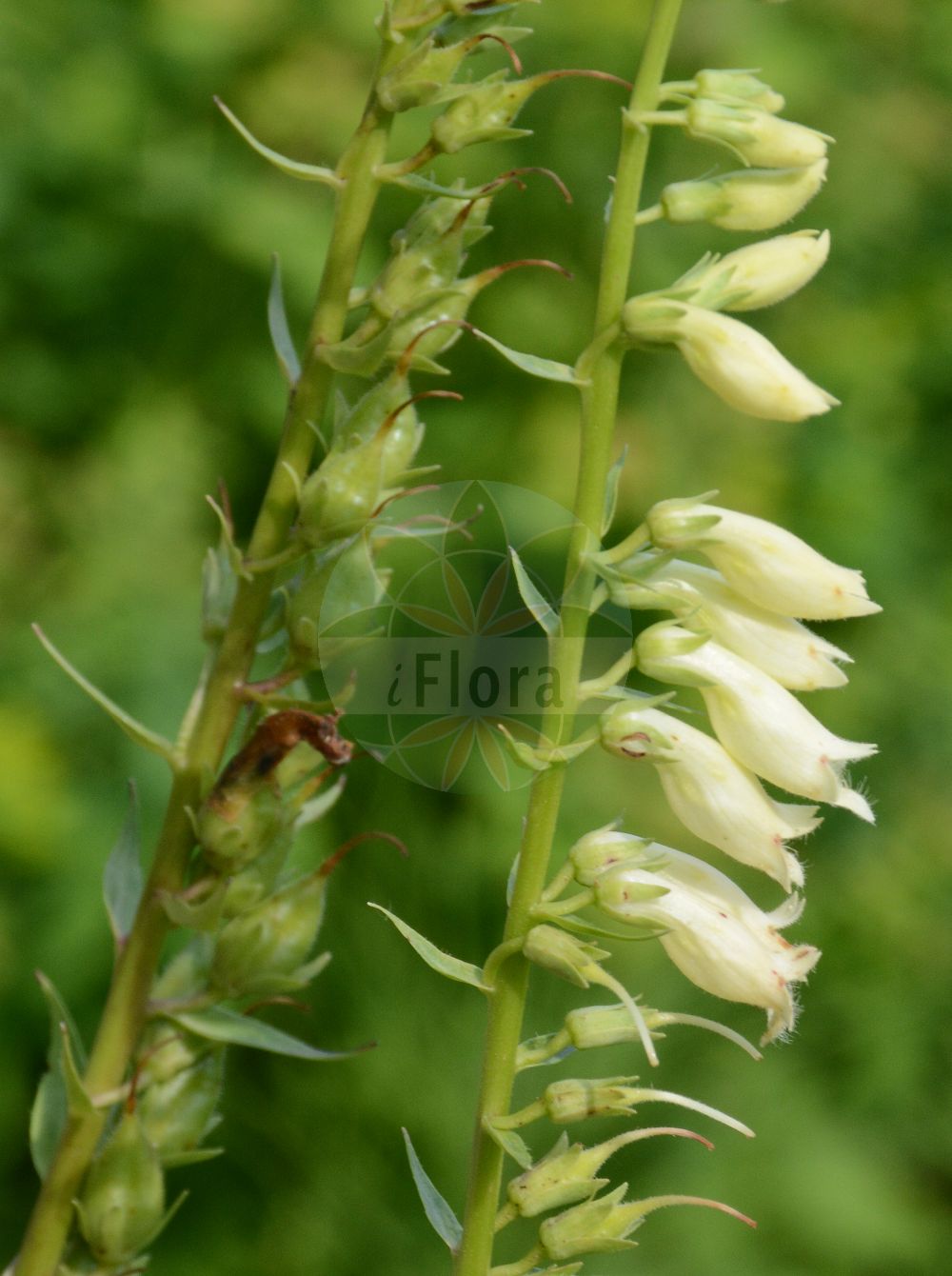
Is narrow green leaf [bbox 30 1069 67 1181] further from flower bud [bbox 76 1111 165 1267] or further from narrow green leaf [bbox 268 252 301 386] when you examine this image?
narrow green leaf [bbox 268 252 301 386]

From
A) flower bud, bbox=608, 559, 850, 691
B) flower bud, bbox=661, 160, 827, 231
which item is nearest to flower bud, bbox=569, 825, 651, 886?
flower bud, bbox=608, 559, 850, 691

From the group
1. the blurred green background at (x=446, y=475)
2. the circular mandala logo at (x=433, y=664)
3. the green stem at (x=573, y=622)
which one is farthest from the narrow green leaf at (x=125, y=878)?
the blurred green background at (x=446, y=475)

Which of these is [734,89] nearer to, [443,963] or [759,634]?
[759,634]

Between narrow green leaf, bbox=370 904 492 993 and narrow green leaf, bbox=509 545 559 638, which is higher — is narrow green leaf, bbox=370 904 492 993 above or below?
below

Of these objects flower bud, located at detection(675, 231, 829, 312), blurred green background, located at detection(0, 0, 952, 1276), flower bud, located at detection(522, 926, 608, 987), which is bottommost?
blurred green background, located at detection(0, 0, 952, 1276)

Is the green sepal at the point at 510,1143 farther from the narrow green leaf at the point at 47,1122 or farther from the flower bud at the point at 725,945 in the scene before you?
the narrow green leaf at the point at 47,1122

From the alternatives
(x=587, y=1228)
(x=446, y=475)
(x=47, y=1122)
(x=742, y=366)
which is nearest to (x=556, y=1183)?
(x=587, y=1228)
